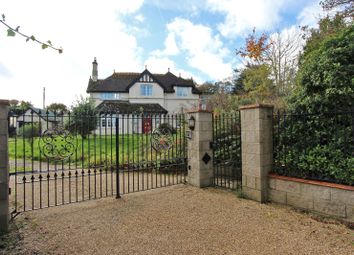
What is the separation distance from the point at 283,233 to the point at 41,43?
398cm

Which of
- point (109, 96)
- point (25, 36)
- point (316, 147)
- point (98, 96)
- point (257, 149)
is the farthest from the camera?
point (109, 96)

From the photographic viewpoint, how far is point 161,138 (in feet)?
25.2

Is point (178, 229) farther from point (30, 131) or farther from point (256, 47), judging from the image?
point (256, 47)

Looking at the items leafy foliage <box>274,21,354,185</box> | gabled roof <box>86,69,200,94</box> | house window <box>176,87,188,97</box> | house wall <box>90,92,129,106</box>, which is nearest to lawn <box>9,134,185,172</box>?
leafy foliage <box>274,21,354,185</box>

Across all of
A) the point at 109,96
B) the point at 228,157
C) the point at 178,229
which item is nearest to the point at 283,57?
the point at 228,157

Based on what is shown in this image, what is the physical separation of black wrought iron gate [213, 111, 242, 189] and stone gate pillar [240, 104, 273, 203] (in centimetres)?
103

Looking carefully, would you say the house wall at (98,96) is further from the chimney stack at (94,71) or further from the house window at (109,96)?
the chimney stack at (94,71)

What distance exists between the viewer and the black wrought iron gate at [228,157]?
6.86 m

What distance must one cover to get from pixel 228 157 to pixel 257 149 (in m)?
2.45

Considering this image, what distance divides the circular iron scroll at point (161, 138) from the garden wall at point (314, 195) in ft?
11.3

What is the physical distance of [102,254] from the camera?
3227mm

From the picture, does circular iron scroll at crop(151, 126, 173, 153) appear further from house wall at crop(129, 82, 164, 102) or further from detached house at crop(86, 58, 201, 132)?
house wall at crop(129, 82, 164, 102)

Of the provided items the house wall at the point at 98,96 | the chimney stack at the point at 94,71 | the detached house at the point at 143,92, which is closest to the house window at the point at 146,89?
the detached house at the point at 143,92

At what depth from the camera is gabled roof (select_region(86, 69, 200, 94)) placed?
31.3 metres
